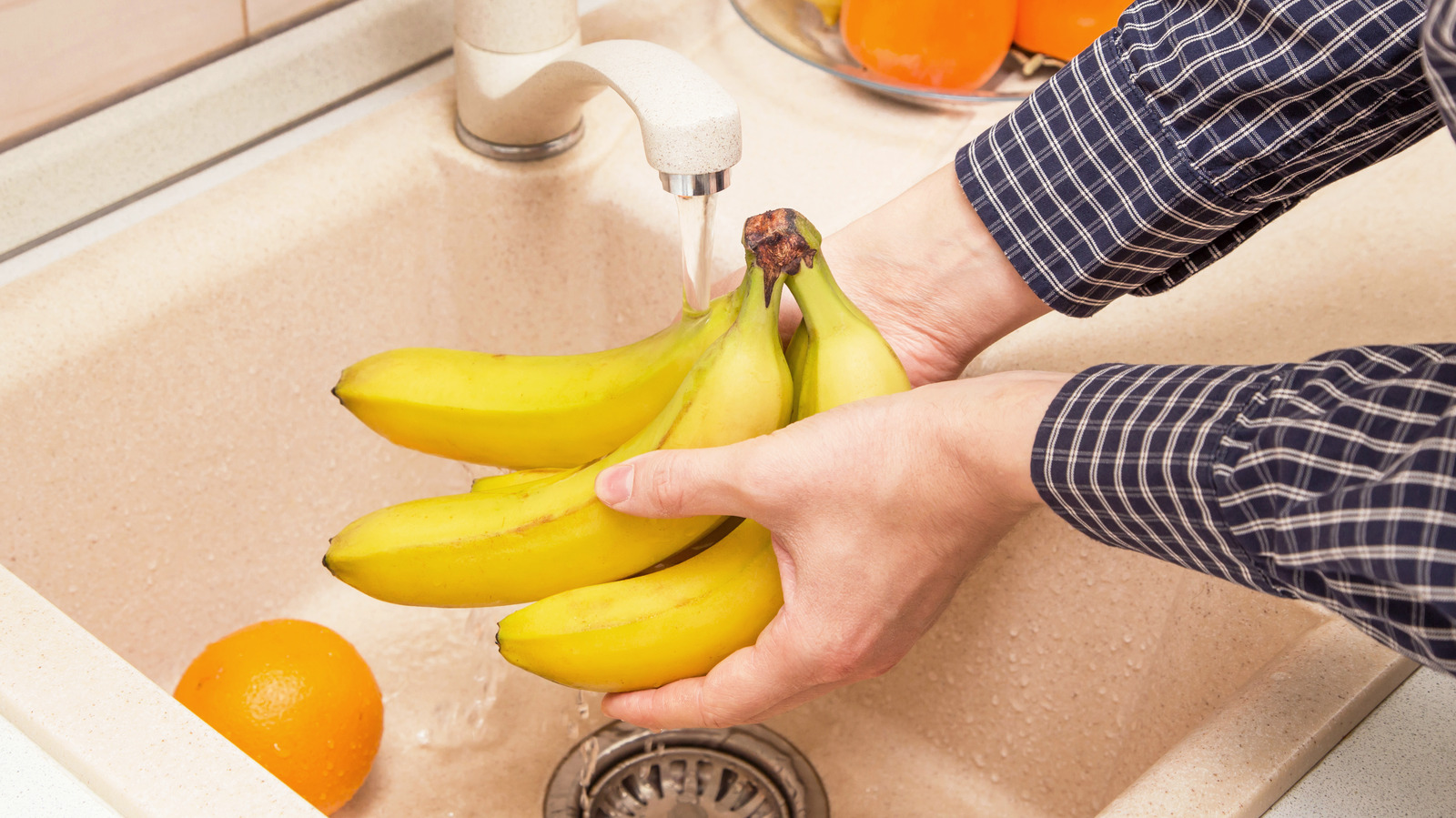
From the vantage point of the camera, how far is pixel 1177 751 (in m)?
0.47

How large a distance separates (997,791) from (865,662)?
26 centimetres

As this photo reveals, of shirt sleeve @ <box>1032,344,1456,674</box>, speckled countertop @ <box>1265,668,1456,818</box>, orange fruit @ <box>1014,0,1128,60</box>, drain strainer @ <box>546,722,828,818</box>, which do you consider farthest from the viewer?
orange fruit @ <box>1014,0,1128,60</box>

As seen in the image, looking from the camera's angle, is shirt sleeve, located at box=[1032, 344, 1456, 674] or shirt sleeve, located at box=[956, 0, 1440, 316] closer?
shirt sleeve, located at box=[1032, 344, 1456, 674]

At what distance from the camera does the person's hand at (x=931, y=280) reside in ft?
2.10

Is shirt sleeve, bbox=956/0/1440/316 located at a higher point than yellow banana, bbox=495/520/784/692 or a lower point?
higher

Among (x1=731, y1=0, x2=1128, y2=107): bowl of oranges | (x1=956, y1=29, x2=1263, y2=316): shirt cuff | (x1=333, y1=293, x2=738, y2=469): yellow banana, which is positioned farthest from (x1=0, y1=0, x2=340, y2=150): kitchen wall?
(x1=956, y1=29, x2=1263, y2=316): shirt cuff

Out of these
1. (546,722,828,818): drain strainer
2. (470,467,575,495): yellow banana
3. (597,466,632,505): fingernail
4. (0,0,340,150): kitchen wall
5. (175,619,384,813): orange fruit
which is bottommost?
(546,722,828,818): drain strainer

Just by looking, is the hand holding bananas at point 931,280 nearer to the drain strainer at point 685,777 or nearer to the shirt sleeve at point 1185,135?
the shirt sleeve at point 1185,135

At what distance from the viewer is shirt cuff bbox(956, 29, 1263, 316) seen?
58 centimetres

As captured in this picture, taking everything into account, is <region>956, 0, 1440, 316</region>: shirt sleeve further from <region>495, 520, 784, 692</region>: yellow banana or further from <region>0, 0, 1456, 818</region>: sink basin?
<region>495, 520, 784, 692</region>: yellow banana

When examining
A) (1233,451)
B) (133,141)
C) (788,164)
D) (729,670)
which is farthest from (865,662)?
(133,141)

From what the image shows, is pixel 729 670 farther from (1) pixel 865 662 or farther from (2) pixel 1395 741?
(2) pixel 1395 741

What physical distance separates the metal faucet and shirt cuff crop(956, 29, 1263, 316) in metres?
0.15

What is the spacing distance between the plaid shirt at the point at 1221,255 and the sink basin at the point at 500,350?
0.40 feet
